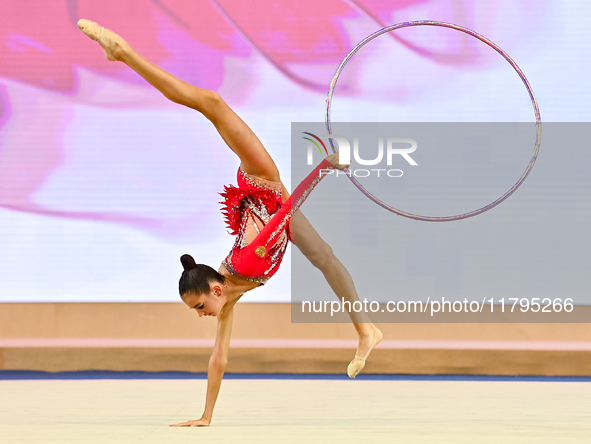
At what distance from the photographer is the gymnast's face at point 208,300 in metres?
2.69

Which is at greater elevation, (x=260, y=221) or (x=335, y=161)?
(x=335, y=161)

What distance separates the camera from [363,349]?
2.92 m

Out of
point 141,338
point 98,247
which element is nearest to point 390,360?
point 141,338

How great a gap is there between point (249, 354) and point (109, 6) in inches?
108

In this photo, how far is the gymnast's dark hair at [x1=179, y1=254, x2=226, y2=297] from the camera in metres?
2.69
